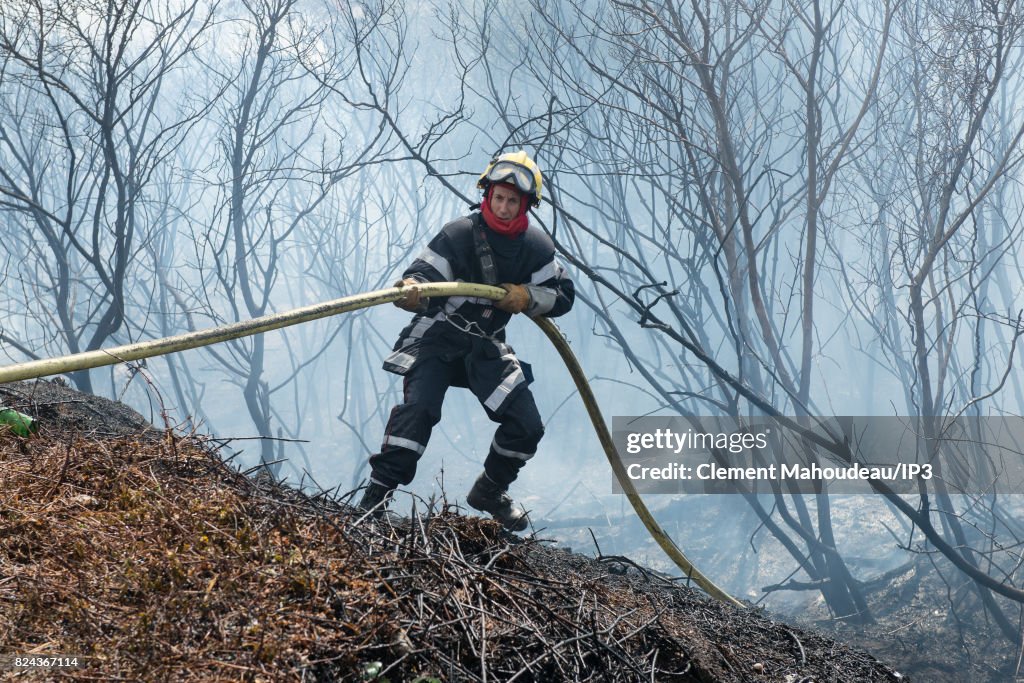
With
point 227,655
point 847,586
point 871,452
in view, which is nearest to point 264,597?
point 227,655

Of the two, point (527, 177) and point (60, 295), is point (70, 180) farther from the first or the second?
point (527, 177)

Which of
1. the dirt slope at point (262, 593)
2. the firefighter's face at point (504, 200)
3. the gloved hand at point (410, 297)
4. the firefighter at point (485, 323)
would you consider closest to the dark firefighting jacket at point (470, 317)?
the firefighter at point (485, 323)

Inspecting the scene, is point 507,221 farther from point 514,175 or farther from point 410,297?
point 410,297

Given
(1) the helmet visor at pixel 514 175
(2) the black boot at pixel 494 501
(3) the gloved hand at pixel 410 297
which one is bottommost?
(2) the black boot at pixel 494 501

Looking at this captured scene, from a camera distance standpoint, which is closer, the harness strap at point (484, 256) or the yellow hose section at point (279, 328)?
the yellow hose section at point (279, 328)

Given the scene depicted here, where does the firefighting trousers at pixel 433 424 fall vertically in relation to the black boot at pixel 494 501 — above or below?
→ above

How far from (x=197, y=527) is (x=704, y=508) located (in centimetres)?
2646

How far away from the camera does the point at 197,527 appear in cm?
239

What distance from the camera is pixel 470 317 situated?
470cm

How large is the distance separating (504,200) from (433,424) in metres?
1.34

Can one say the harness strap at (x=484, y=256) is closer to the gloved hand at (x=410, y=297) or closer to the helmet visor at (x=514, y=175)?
the helmet visor at (x=514, y=175)

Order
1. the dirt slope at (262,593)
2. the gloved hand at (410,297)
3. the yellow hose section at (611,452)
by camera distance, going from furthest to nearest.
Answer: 1. the yellow hose section at (611,452)
2. the gloved hand at (410,297)
3. the dirt slope at (262,593)

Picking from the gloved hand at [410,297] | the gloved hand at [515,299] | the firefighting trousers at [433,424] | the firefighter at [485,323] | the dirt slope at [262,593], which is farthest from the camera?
the gloved hand at [515,299]

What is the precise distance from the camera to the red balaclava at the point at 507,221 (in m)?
4.71
